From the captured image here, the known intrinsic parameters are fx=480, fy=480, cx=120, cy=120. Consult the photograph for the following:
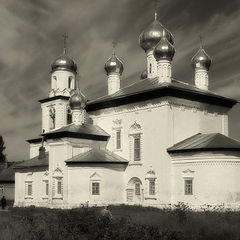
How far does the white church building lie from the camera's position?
76.4 ft

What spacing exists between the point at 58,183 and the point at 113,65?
28.2ft

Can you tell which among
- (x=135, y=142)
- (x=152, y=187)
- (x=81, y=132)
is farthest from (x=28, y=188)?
(x=152, y=187)

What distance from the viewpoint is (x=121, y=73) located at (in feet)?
103

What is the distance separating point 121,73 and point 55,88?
7.24m

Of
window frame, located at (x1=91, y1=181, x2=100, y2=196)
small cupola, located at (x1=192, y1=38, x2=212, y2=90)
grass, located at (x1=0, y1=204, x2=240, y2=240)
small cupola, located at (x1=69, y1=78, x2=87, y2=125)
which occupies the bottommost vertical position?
grass, located at (x1=0, y1=204, x2=240, y2=240)

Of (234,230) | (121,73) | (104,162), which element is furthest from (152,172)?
(234,230)

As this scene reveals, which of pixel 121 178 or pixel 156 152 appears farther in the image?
pixel 121 178

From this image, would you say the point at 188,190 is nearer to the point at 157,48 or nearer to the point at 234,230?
the point at 157,48

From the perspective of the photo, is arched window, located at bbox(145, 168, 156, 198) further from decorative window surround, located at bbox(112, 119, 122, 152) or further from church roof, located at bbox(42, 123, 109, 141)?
church roof, located at bbox(42, 123, 109, 141)

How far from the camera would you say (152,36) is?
3009cm

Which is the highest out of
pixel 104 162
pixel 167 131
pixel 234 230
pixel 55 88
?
pixel 55 88

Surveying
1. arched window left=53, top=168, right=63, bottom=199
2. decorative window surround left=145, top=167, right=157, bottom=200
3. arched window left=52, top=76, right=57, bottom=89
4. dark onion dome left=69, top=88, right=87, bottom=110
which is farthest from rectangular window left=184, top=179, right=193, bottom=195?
arched window left=52, top=76, right=57, bottom=89

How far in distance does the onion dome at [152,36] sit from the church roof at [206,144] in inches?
296

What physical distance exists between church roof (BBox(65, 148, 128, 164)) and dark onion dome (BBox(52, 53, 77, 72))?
10451 millimetres
